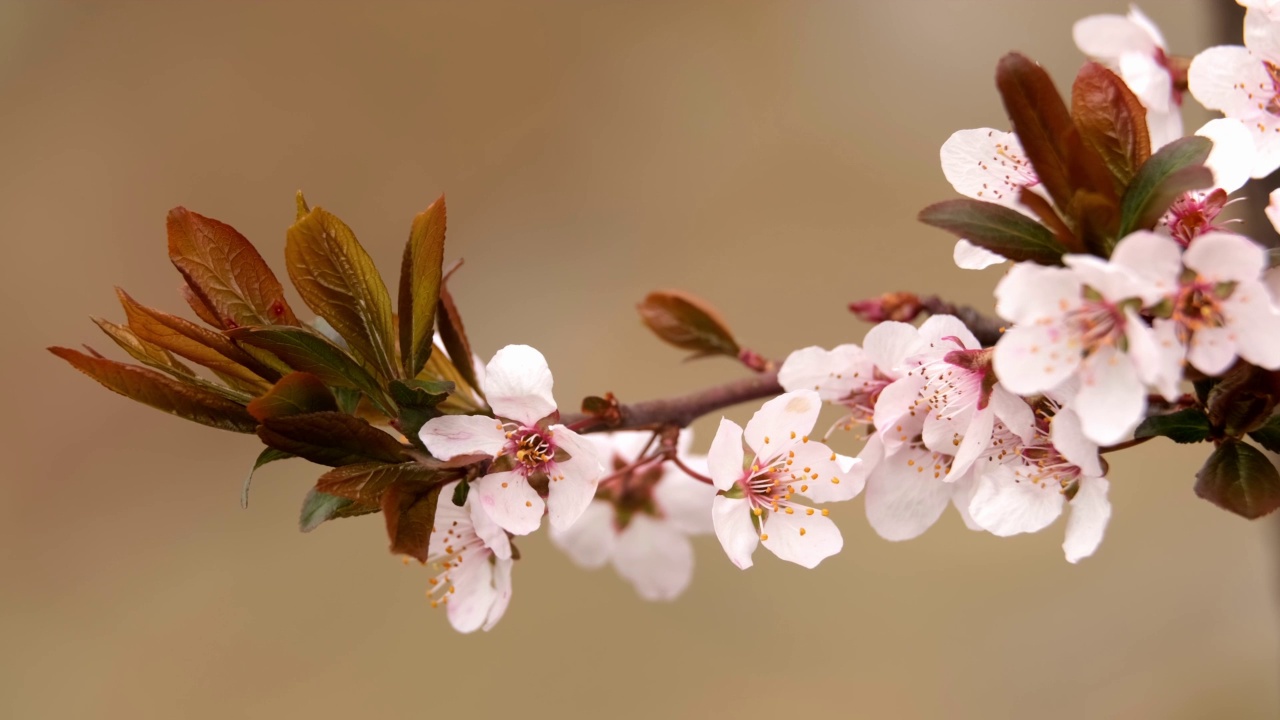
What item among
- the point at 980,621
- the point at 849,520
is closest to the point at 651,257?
the point at 849,520

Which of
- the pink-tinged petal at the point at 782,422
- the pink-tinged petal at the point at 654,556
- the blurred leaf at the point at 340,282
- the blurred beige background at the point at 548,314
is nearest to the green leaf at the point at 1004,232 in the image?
the pink-tinged petal at the point at 782,422

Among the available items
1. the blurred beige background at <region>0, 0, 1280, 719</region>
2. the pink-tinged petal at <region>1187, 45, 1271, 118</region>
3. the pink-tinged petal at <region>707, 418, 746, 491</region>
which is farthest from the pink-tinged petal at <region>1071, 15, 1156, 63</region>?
the blurred beige background at <region>0, 0, 1280, 719</region>

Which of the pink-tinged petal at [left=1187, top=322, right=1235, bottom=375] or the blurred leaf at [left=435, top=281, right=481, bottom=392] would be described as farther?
the blurred leaf at [left=435, top=281, right=481, bottom=392]

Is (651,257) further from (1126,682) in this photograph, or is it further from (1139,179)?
(1139,179)

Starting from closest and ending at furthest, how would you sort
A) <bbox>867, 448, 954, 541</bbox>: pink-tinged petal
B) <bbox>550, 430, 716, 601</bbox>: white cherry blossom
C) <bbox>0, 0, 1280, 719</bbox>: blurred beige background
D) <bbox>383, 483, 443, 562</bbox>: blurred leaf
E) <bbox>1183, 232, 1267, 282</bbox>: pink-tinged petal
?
<bbox>1183, 232, 1267, 282</bbox>: pink-tinged petal
<bbox>383, 483, 443, 562</bbox>: blurred leaf
<bbox>867, 448, 954, 541</bbox>: pink-tinged petal
<bbox>550, 430, 716, 601</bbox>: white cherry blossom
<bbox>0, 0, 1280, 719</bbox>: blurred beige background

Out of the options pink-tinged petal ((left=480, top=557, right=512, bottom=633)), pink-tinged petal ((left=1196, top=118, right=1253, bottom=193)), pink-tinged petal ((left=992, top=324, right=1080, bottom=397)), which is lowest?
pink-tinged petal ((left=480, top=557, right=512, bottom=633))

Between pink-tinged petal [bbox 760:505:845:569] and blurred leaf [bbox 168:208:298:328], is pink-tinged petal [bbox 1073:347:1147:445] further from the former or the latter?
blurred leaf [bbox 168:208:298:328]
